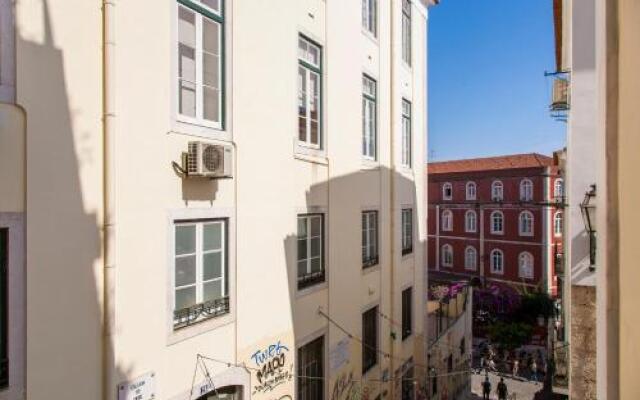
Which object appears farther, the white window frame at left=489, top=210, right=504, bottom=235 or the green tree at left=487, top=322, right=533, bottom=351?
the white window frame at left=489, top=210, right=504, bottom=235

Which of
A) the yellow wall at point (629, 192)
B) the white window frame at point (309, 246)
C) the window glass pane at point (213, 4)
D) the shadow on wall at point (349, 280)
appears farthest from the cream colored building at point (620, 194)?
the white window frame at point (309, 246)

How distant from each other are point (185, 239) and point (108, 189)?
1550 mm

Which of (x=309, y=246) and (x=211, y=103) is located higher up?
(x=211, y=103)

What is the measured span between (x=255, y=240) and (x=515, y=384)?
70.6 ft

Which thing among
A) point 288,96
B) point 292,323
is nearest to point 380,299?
point 292,323

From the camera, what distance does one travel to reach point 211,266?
24.0 feet

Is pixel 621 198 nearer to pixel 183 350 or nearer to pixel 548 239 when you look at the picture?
pixel 183 350

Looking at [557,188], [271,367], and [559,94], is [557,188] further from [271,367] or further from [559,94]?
[271,367]

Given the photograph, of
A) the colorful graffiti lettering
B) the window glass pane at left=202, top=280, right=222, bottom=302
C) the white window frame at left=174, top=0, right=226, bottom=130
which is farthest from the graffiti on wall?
the white window frame at left=174, top=0, right=226, bottom=130

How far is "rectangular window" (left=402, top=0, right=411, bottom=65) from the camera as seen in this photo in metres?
14.8

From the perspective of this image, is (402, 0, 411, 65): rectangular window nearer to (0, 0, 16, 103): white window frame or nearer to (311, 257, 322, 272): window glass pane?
(311, 257, 322, 272): window glass pane

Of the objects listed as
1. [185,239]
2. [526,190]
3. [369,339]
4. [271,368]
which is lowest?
[369,339]

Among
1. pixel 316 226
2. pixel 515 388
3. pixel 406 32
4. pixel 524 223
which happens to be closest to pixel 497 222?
pixel 524 223

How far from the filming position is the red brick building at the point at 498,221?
3703 cm
